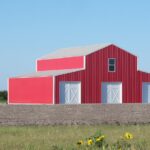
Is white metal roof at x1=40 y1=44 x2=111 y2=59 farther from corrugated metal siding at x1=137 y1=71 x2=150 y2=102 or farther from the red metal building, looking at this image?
corrugated metal siding at x1=137 y1=71 x2=150 y2=102

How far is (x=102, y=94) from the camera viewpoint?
48.9 meters

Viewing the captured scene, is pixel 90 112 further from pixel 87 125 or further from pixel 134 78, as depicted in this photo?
pixel 134 78

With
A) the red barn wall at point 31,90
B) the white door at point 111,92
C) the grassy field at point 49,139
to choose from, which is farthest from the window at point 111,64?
the grassy field at point 49,139

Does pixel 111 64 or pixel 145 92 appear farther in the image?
pixel 145 92

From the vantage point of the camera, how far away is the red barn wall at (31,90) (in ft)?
154

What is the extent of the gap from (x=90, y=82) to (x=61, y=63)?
25.2 feet

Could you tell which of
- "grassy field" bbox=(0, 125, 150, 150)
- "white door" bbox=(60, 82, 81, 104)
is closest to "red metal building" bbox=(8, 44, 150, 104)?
"white door" bbox=(60, 82, 81, 104)

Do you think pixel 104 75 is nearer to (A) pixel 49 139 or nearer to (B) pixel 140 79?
(B) pixel 140 79

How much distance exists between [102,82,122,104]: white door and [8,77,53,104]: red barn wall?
543cm

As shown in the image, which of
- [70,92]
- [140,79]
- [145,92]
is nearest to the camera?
[70,92]

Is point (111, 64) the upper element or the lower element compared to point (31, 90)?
upper

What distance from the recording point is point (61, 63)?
55125 millimetres

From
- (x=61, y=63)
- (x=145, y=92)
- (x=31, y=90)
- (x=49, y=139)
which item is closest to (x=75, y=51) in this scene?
(x=61, y=63)

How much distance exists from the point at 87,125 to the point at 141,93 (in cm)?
2410
